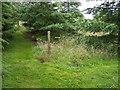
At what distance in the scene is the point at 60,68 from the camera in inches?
423

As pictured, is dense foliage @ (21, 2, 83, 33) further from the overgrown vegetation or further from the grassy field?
the grassy field

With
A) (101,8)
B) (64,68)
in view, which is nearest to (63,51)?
(64,68)

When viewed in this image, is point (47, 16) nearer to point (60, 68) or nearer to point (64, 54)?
point (64, 54)

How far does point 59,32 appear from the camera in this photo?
16172 mm

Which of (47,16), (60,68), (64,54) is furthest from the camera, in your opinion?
(47,16)

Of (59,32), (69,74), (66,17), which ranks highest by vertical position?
(66,17)

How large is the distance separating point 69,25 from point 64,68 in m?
5.13

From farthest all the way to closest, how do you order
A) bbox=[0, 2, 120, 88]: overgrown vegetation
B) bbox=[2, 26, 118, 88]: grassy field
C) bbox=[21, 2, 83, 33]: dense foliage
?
bbox=[21, 2, 83, 33]: dense foliage, bbox=[2, 26, 118, 88]: grassy field, bbox=[0, 2, 120, 88]: overgrown vegetation

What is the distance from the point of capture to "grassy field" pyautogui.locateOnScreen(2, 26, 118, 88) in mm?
8961

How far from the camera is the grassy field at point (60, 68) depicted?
29.4 ft

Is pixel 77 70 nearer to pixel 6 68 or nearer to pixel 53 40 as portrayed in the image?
pixel 6 68

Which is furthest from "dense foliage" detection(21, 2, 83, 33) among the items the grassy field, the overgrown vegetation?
the grassy field

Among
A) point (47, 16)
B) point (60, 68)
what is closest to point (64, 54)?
point (60, 68)

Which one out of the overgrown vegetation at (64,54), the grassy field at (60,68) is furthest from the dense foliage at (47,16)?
the grassy field at (60,68)
